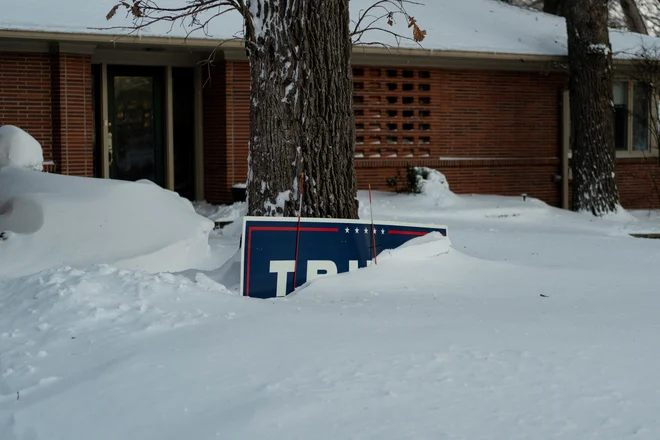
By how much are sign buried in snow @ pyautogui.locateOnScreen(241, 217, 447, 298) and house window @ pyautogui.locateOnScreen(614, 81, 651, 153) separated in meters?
15.7

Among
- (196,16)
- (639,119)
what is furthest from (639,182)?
(196,16)

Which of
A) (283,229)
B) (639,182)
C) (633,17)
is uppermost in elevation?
(633,17)

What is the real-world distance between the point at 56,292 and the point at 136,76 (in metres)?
12.1

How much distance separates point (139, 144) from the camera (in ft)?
59.7

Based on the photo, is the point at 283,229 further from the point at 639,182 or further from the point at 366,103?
the point at 639,182

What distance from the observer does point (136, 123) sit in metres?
18.1

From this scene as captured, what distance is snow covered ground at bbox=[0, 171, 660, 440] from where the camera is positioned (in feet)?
14.3

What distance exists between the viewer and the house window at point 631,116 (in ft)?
72.2

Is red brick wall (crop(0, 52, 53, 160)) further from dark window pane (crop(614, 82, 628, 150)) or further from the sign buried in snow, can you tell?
dark window pane (crop(614, 82, 628, 150))

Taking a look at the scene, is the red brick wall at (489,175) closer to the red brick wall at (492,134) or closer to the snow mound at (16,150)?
the red brick wall at (492,134)

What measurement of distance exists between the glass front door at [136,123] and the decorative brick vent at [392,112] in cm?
365

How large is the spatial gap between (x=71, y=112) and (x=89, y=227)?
7.24m

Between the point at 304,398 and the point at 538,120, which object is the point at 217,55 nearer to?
the point at 538,120

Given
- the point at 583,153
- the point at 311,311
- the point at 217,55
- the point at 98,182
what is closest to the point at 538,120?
the point at 583,153
